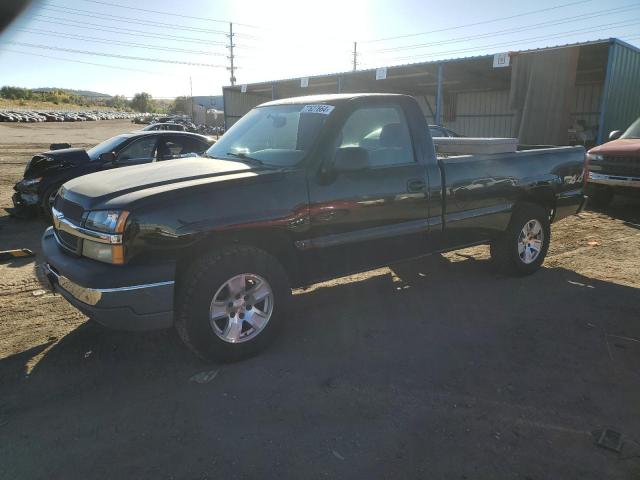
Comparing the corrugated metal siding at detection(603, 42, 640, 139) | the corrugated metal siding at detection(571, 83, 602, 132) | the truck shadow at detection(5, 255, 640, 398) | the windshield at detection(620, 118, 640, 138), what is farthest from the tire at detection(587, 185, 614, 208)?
the corrugated metal siding at detection(571, 83, 602, 132)

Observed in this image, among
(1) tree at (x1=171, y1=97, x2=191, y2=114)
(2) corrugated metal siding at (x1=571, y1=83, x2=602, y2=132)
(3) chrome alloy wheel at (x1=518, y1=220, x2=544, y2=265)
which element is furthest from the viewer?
(1) tree at (x1=171, y1=97, x2=191, y2=114)

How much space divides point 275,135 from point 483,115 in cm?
2121

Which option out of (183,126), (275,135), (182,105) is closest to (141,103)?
(182,105)

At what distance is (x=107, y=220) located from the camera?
3094 millimetres

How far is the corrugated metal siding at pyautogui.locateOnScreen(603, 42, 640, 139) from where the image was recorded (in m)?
12.3

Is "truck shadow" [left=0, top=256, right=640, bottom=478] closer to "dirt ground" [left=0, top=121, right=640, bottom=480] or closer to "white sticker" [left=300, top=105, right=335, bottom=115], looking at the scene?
"dirt ground" [left=0, top=121, right=640, bottom=480]

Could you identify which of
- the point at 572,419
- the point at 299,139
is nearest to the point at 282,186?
the point at 299,139

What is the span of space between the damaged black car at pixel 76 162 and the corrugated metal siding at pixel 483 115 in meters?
17.6

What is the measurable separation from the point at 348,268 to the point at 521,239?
8.05ft

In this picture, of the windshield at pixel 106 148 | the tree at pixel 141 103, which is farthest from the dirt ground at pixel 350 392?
the tree at pixel 141 103

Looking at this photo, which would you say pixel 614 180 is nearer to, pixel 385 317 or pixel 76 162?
pixel 385 317

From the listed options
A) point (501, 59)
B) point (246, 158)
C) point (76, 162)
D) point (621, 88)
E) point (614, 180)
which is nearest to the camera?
point (246, 158)

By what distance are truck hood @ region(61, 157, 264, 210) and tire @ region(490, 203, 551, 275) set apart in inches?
120

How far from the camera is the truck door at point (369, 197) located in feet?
12.2
